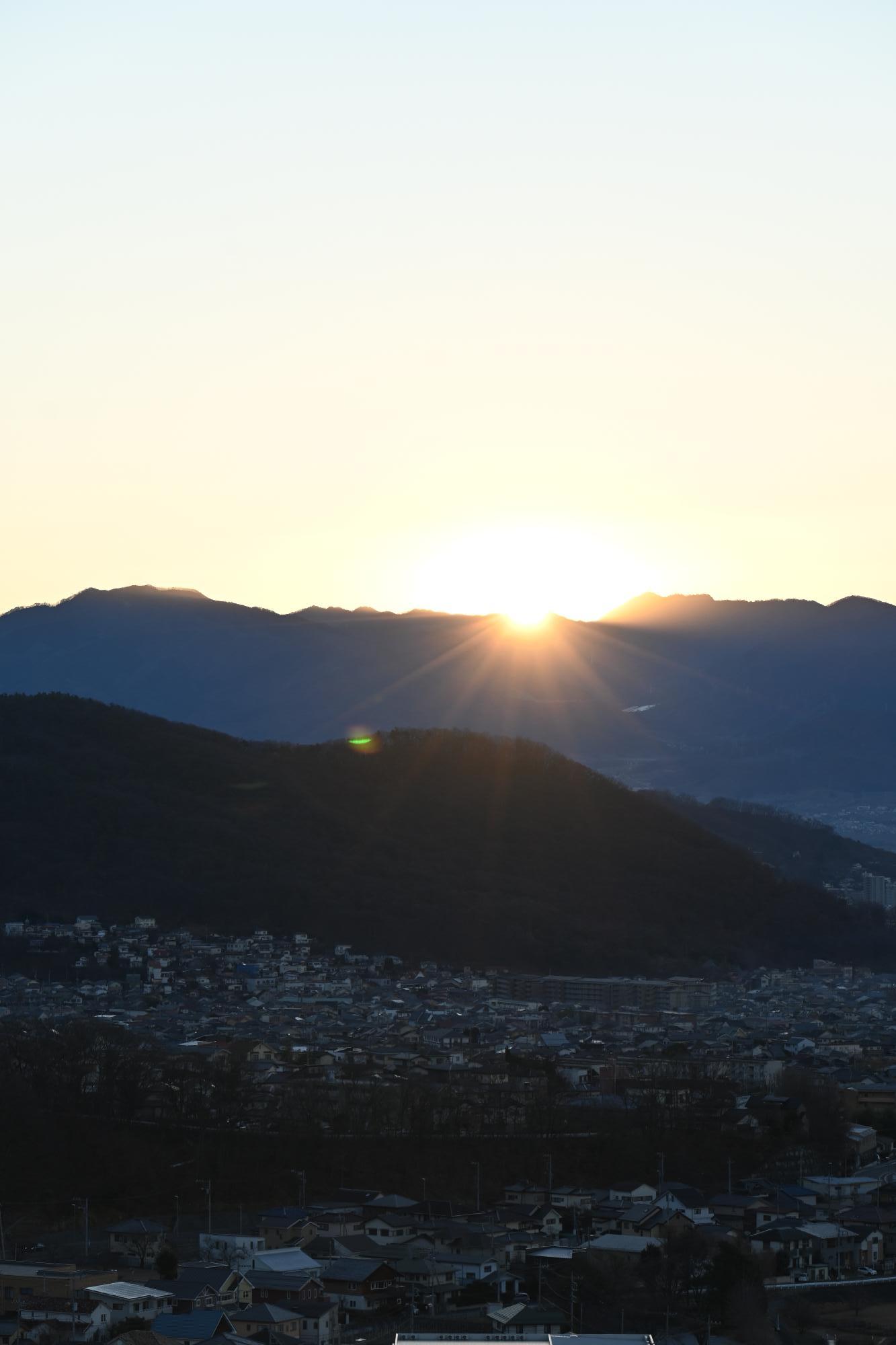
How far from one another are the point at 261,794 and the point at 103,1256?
159 ft

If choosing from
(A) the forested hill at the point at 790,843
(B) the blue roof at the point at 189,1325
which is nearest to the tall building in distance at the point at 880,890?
(A) the forested hill at the point at 790,843

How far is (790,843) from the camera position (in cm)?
9581

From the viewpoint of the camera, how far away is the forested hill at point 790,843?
293ft

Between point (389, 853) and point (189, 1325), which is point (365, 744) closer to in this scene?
point (389, 853)

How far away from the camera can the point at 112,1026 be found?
115 ft

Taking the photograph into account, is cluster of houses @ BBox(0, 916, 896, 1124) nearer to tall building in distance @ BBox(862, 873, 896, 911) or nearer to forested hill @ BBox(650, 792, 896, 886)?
tall building in distance @ BBox(862, 873, 896, 911)

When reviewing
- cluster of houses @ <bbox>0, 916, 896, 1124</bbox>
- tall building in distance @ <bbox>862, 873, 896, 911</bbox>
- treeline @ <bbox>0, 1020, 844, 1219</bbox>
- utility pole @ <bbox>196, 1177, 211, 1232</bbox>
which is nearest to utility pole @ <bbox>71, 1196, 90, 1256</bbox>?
treeline @ <bbox>0, 1020, 844, 1219</bbox>

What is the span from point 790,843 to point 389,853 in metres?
34.3

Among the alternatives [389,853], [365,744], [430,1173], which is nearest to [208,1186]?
[430,1173]

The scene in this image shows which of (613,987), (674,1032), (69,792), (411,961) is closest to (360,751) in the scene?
(69,792)

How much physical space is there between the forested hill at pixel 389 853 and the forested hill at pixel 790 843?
14.0m

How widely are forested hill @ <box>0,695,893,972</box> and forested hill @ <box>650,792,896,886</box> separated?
46.1ft

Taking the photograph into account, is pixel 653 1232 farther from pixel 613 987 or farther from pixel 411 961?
pixel 411 961

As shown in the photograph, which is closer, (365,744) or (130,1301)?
(130,1301)
